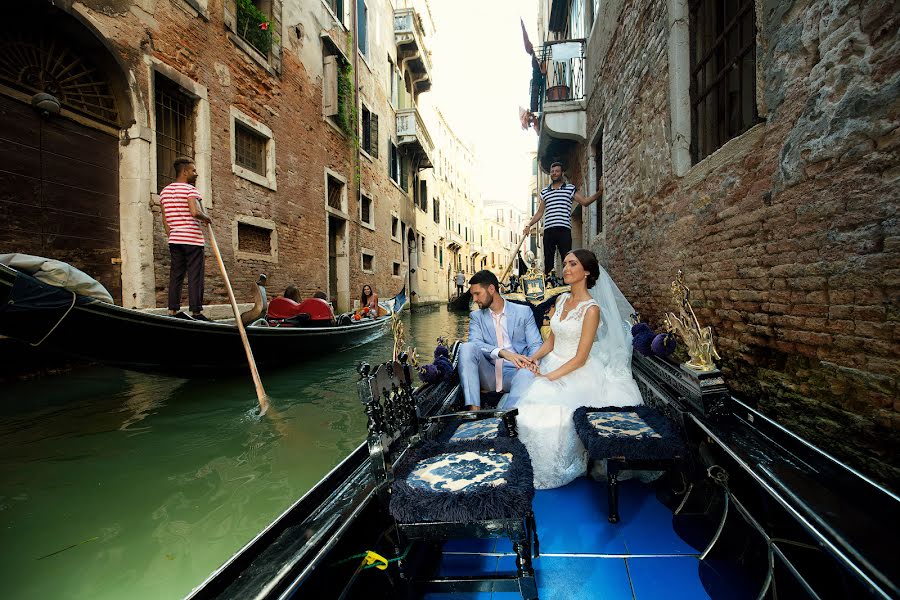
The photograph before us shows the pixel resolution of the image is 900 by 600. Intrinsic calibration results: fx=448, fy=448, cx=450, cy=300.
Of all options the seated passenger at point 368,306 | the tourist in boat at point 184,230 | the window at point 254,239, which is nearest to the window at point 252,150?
the window at point 254,239

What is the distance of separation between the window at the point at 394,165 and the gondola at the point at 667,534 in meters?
12.6

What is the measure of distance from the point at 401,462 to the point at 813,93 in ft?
7.11

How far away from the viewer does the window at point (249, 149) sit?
22.5ft

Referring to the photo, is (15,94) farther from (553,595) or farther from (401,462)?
(553,595)

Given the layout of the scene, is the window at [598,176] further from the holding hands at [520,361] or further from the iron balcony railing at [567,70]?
the holding hands at [520,361]

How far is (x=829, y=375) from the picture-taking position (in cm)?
183

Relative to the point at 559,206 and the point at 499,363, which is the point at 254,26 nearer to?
the point at 559,206

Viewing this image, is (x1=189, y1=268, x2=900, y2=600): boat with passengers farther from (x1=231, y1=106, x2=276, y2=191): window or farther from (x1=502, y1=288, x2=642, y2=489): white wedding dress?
(x1=231, y1=106, x2=276, y2=191): window

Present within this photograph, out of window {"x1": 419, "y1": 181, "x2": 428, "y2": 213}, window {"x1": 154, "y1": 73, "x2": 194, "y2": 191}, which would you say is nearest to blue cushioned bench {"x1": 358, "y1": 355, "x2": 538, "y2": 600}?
window {"x1": 154, "y1": 73, "x2": 194, "y2": 191}

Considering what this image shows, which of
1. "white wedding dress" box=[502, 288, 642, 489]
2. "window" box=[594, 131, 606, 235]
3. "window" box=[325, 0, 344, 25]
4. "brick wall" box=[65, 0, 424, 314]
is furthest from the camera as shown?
"window" box=[325, 0, 344, 25]

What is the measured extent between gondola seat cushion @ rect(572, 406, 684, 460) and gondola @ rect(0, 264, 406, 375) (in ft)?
10.9

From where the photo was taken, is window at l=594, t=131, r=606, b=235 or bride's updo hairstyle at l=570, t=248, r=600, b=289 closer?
bride's updo hairstyle at l=570, t=248, r=600, b=289

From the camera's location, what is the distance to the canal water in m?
Result: 1.71

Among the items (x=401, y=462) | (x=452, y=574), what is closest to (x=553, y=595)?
(x=452, y=574)
